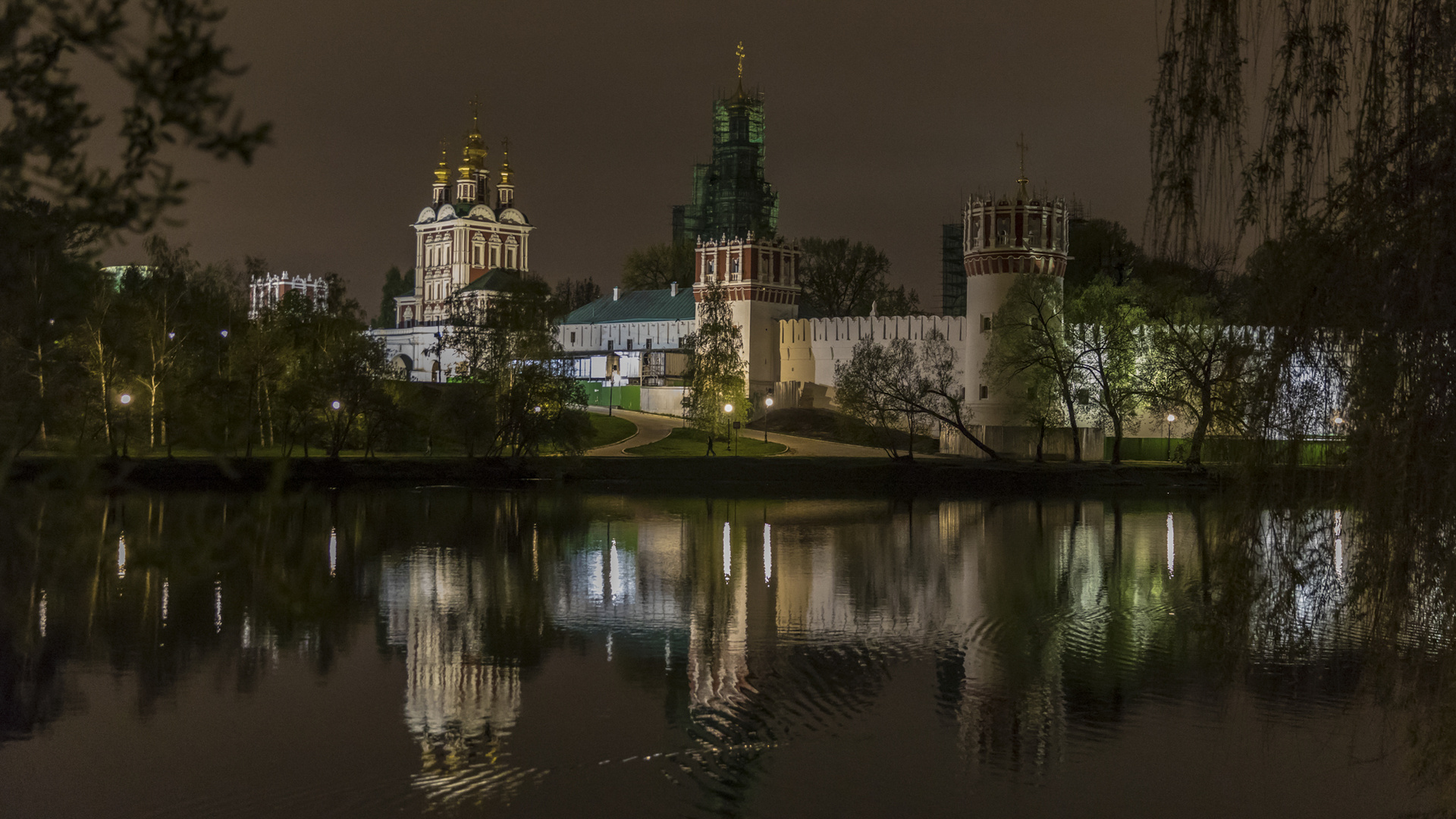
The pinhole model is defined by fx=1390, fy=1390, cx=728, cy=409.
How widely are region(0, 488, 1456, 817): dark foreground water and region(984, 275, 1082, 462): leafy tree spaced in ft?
75.5

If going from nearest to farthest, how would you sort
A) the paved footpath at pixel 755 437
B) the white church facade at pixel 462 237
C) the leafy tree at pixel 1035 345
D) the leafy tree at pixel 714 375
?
the leafy tree at pixel 1035 345 → the leafy tree at pixel 714 375 → the paved footpath at pixel 755 437 → the white church facade at pixel 462 237

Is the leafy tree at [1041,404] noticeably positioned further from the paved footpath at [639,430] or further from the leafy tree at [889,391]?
the paved footpath at [639,430]

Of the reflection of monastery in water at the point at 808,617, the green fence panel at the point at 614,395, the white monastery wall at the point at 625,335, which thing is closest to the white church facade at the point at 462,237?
the white monastery wall at the point at 625,335

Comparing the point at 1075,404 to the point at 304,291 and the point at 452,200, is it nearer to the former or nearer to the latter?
the point at 452,200

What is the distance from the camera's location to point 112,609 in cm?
1725

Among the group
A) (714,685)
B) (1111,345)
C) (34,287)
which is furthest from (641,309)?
(34,287)

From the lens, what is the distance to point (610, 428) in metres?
58.9

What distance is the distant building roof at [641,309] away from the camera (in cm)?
7800

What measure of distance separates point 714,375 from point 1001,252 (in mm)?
11862

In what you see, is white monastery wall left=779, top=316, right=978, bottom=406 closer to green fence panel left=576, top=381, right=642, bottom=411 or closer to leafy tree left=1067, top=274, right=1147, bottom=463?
green fence panel left=576, top=381, right=642, bottom=411

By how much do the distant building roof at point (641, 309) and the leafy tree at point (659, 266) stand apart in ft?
24.3

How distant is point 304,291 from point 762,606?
98438 mm

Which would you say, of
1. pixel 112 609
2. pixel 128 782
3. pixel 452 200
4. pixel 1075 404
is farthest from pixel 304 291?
pixel 128 782

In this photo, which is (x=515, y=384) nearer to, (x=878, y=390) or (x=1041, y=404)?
(x=878, y=390)
